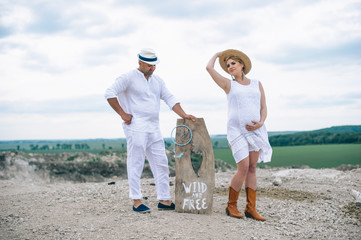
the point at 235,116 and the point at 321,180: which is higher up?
the point at 235,116

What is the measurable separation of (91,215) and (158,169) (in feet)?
4.25

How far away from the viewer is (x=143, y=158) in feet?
19.2

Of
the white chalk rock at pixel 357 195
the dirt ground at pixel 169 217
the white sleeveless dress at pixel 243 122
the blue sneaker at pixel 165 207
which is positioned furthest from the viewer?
the white chalk rock at pixel 357 195

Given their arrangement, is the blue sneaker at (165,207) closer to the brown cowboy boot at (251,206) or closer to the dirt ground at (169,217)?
the dirt ground at (169,217)

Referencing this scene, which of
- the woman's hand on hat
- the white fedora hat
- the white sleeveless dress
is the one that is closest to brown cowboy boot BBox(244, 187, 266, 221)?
the white sleeveless dress

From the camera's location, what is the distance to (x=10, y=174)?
13.4m

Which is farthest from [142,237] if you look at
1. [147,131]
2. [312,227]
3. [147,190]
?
[147,190]

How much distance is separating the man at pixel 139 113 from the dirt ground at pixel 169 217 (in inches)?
26.0

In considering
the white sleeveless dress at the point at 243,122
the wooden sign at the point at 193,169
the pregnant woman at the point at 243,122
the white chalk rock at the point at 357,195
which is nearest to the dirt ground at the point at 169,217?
the white chalk rock at the point at 357,195

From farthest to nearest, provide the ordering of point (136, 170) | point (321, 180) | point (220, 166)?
point (220, 166)
point (321, 180)
point (136, 170)

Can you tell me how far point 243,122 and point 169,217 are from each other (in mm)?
1805

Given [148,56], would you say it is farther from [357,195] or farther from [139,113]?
[357,195]

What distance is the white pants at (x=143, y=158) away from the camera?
573 centimetres

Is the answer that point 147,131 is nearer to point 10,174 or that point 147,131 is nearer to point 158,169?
point 158,169
